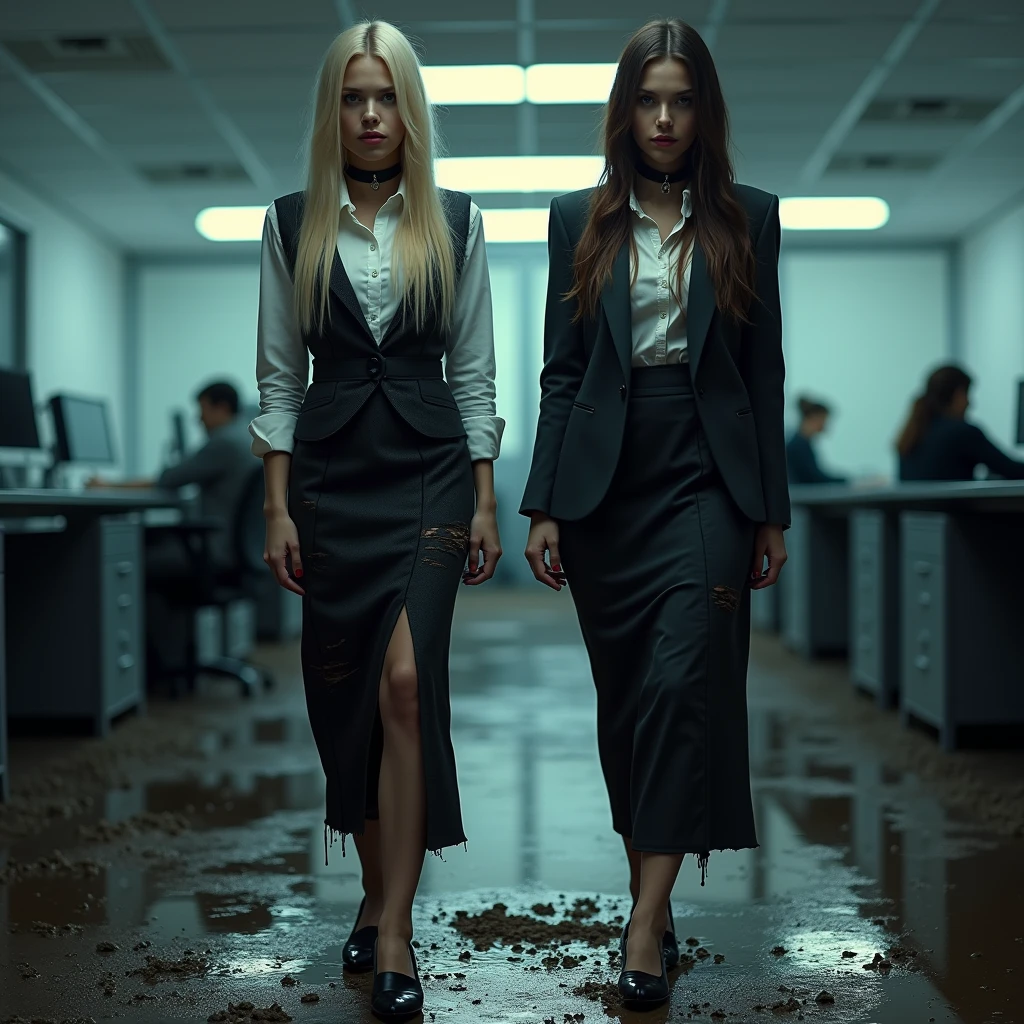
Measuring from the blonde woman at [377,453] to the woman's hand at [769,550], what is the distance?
0.41 m

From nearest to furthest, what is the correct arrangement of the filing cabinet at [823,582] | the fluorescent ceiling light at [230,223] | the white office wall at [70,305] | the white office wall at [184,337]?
1. the filing cabinet at [823,582]
2. the white office wall at [70,305]
3. the fluorescent ceiling light at [230,223]
4. the white office wall at [184,337]

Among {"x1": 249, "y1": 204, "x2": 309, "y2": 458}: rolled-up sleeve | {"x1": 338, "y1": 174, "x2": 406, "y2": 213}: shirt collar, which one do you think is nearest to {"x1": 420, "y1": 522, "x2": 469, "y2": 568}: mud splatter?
{"x1": 249, "y1": 204, "x2": 309, "y2": 458}: rolled-up sleeve

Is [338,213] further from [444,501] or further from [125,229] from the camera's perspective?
[125,229]

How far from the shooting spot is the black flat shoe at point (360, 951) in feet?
6.72

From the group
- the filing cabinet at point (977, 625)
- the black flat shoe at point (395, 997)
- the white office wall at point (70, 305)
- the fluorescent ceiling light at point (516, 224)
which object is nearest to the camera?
the black flat shoe at point (395, 997)

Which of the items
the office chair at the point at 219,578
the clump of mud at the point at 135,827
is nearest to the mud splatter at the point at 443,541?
the clump of mud at the point at 135,827

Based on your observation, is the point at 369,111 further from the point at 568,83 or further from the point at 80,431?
the point at 568,83

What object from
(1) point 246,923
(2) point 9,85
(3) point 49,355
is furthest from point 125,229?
(1) point 246,923

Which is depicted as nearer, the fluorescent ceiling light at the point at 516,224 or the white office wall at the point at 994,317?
the white office wall at the point at 994,317

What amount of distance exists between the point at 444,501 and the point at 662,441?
34 cm

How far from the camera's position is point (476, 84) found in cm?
700

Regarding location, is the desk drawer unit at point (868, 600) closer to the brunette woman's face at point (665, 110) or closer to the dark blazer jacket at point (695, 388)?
the dark blazer jacket at point (695, 388)

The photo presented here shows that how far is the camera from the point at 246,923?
2.32 meters

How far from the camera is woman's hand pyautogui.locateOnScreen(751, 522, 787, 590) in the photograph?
2021mm
